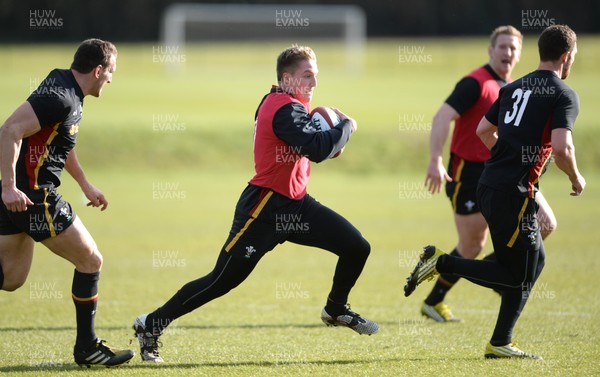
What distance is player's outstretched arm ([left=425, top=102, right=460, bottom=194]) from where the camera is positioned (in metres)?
7.50

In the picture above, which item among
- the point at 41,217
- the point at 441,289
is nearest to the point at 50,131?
the point at 41,217

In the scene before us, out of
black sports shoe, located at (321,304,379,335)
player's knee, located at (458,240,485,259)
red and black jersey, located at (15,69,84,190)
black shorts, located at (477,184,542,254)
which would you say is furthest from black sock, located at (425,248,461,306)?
red and black jersey, located at (15,69,84,190)

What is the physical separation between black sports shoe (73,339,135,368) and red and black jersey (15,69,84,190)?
1.23 metres

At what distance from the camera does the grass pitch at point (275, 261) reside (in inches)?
254

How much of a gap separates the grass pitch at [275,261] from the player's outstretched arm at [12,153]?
4.02ft

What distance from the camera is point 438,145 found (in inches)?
310

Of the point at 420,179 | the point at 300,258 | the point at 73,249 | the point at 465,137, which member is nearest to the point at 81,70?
the point at 73,249

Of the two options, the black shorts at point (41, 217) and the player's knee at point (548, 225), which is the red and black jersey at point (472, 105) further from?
the black shorts at point (41, 217)

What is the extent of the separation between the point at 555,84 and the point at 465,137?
235 cm

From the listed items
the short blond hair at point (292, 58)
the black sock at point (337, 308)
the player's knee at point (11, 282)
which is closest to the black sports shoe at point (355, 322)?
the black sock at point (337, 308)

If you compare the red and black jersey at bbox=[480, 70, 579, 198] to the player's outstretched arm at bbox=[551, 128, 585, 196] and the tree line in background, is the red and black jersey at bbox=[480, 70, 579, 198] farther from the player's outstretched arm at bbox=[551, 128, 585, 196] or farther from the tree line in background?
the tree line in background

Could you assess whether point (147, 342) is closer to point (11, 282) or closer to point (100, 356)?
point (100, 356)

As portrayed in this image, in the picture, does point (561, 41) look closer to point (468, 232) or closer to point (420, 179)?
point (468, 232)

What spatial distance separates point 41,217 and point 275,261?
6.69 metres
